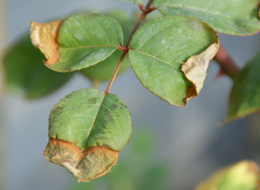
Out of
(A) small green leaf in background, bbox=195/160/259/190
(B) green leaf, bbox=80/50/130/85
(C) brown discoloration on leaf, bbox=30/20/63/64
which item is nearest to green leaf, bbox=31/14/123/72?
(C) brown discoloration on leaf, bbox=30/20/63/64

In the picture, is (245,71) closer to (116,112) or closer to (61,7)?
(116,112)

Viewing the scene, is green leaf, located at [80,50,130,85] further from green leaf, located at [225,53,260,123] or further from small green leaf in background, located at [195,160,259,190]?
small green leaf in background, located at [195,160,259,190]

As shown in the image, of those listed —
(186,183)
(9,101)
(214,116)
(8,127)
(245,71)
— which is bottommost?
(186,183)

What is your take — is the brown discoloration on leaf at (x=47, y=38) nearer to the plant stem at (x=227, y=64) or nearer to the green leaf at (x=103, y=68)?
the green leaf at (x=103, y=68)

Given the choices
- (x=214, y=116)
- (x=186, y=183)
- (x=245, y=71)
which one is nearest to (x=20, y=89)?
(x=245, y=71)

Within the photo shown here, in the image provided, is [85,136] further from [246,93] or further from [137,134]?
[137,134]
